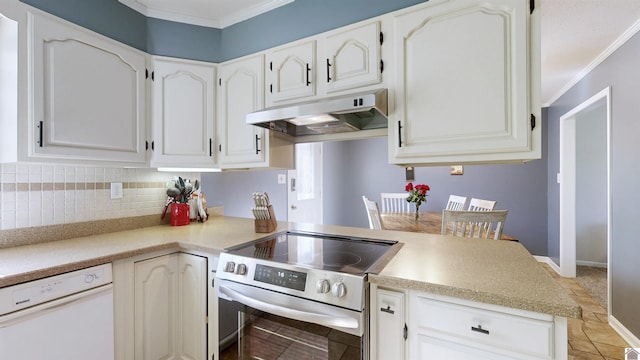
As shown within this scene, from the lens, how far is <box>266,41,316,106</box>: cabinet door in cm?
159

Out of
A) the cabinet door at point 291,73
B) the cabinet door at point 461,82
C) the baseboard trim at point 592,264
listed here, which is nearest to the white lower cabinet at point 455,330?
the cabinet door at point 461,82

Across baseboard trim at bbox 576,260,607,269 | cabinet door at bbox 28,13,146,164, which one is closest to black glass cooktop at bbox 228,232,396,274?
cabinet door at bbox 28,13,146,164

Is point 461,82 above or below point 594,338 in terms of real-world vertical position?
above

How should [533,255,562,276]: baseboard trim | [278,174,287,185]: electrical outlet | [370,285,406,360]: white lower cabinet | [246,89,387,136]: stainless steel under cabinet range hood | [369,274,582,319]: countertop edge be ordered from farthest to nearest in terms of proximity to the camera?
[533,255,562,276]: baseboard trim → [278,174,287,185]: electrical outlet → [246,89,387,136]: stainless steel under cabinet range hood → [370,285,406,360]: white lower cabinet → [369,274,582,319]: countertop edge

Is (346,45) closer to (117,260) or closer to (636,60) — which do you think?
(117,260)

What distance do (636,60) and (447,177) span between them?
2387mm

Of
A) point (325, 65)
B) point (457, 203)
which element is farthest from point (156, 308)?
point (457, 203)

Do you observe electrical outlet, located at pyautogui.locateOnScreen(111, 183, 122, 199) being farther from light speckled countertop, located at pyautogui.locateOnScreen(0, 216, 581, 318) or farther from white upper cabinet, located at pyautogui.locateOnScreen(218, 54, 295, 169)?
white upper cabinet, located at pyautogui.locateOnScreen(218, 54, 295, 169)

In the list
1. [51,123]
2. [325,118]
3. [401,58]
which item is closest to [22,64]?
[51,123]

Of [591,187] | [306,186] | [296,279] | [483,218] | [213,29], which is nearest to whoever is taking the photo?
[296,279]

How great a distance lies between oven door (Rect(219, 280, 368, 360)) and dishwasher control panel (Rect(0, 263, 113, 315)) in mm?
545

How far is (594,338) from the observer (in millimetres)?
2082

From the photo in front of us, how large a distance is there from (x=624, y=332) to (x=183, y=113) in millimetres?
3664

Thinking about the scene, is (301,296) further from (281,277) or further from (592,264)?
(592,264)
